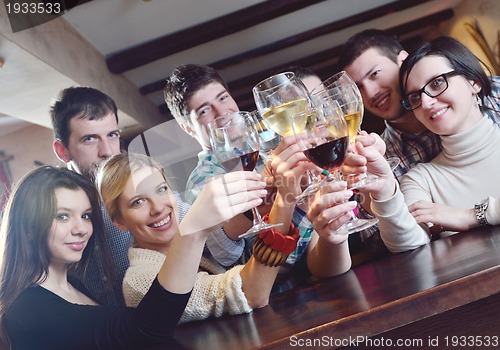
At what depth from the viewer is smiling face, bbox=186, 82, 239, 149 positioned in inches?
43.6

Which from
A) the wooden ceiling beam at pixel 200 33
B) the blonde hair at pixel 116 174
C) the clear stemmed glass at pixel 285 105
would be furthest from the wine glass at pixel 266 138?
the wooden ceiling beam at pixel 200 33

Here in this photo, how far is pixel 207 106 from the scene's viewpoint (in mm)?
1135

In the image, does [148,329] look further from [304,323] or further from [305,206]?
[305,206]

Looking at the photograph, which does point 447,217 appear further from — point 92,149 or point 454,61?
point 92,149

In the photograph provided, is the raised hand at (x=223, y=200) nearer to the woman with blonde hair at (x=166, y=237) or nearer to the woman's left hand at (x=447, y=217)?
the woman with blonde hair at (x=166, y=237)

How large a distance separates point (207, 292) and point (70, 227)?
29 centimetres

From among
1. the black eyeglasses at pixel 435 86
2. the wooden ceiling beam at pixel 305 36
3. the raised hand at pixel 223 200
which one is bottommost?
the raised hand at pixel 223 200

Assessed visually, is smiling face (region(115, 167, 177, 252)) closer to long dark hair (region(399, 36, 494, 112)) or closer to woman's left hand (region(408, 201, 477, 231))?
woman's left hand (region(408, 201, 477, 231))

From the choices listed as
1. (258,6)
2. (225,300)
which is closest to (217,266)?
A: (225,300)

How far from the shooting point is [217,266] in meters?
1.05

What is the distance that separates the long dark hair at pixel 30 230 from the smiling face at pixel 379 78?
0.81m

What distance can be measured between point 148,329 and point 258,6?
2.83 ft

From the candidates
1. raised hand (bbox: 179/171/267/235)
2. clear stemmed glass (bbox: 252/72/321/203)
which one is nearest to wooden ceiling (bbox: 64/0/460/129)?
clear stemmed glass (bbox: 252/72/321/203)

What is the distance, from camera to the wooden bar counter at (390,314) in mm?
638
